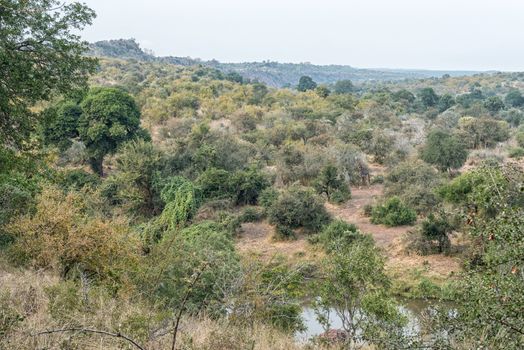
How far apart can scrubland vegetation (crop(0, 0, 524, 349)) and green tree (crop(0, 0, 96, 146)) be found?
29mm

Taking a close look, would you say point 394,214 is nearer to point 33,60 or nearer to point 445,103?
point 33,60

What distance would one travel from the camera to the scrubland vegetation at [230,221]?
15.5 feet

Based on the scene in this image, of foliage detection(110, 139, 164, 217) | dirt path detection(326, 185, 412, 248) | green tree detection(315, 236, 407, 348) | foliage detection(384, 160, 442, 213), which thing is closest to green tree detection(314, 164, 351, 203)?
dirt path detection(326, 185, 412, 248)

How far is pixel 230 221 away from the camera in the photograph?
21.0 metres

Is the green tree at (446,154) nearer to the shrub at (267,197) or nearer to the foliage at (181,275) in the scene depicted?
the shrub at (267,197)

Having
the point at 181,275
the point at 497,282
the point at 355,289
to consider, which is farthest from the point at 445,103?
the point at 497,282

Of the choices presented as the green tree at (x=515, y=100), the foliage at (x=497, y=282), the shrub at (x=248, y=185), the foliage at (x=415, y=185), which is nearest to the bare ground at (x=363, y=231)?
the foliage at (x=415, y=185)

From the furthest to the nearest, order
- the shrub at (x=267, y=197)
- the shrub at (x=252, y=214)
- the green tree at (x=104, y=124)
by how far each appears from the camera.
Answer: the green tree at (x=104, y=124), the shrub at (x=252, y=214), the shrub at (x=267, y=197)

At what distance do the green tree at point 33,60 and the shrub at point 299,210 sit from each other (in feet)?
41.4

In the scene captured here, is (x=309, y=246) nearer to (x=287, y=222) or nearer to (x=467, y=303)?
(x=287, y=222)

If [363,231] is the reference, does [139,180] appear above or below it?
above

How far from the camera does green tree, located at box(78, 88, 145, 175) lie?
25.4m

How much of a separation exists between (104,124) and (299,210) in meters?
11.2

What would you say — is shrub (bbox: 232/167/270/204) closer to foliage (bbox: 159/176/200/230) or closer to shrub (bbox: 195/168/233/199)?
shrub (bbox: 195/168/233/199)
